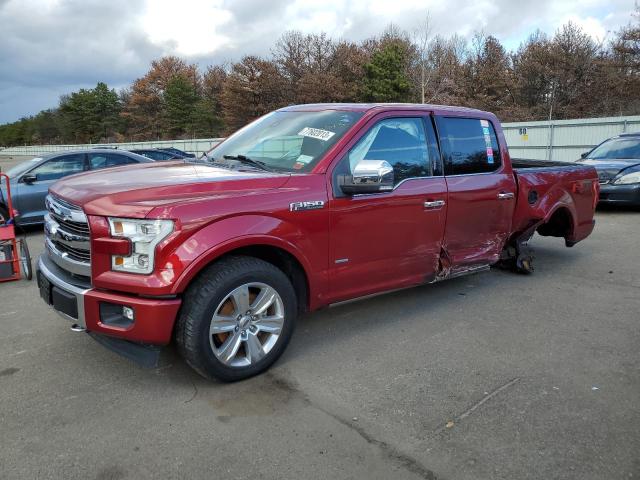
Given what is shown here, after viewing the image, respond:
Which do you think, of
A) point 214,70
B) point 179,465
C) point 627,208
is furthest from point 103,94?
point 179,465

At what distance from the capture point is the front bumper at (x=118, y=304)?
10.0ft

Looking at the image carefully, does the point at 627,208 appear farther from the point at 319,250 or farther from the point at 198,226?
the point at 198,226

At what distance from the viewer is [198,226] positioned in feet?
10.3

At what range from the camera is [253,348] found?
11.5ft

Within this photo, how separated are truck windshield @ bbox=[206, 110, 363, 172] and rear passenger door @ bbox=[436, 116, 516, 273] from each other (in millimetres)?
1136

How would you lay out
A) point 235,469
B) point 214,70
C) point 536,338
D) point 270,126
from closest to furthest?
point 235,469 → point 536,338 → point 270,126 → point 214,70

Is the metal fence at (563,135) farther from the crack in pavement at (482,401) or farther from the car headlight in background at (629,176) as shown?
the crack in pavement at (482,401)

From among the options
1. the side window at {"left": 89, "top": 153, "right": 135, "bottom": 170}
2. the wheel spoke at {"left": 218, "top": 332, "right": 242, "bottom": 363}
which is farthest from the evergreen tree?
the wheel spoke at {"left": 218, "top": 332, "right": 242, "bottom": 363}

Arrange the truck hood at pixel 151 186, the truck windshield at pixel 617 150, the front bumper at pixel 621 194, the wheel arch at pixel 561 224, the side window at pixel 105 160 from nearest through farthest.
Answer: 1. the truck hood at pixel 151 186
2. the wheel arch at pixel 561 224
3. the side window at pixel 105 160
4. the front bumper at pixel 621 194
5. the truck windshield at pixel 617 150

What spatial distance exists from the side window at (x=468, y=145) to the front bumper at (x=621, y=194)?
6673mm

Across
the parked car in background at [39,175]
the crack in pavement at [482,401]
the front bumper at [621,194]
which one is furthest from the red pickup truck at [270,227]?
the front bumper at [621,194]

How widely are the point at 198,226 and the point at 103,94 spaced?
83.8m

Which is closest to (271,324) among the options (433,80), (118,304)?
(118,304)

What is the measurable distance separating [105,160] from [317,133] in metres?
7.40
